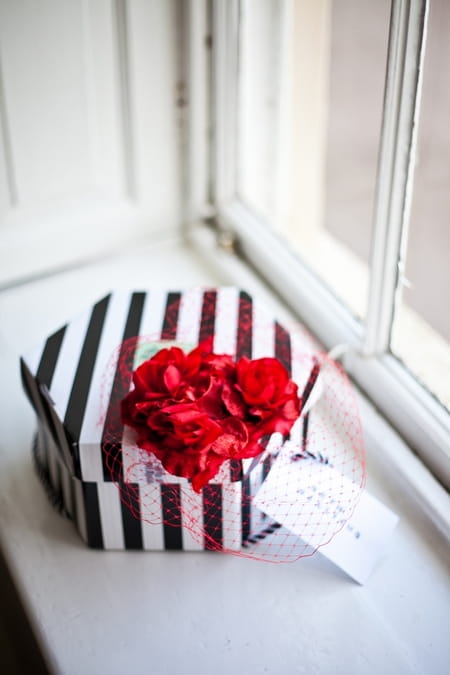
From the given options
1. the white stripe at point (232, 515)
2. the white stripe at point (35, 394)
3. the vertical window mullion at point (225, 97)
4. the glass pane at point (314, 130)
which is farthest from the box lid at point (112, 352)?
the vertical window mullion at point (225, 97)

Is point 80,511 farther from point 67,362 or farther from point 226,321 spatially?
point 226,321

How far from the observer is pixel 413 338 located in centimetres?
116

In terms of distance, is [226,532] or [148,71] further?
[148,71]

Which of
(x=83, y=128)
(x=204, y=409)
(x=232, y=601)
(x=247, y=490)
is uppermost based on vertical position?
(x=83, y=128)

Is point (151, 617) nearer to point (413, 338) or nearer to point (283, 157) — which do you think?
point (413, 338)

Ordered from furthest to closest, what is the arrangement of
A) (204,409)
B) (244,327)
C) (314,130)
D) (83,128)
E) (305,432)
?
(314,130)
(83,128)
(244,327)
(305,432)
(204,409)

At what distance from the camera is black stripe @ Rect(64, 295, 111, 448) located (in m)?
0.93

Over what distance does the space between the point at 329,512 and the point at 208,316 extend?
12.7 inches

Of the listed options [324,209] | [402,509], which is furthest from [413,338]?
[324,209]

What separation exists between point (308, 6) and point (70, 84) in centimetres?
41

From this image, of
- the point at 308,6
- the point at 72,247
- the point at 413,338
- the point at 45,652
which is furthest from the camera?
the point at 72,247

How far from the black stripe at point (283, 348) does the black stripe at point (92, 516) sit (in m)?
0.28

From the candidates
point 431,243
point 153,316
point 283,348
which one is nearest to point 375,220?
point 431,243

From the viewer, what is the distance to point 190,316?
43.5 inches
